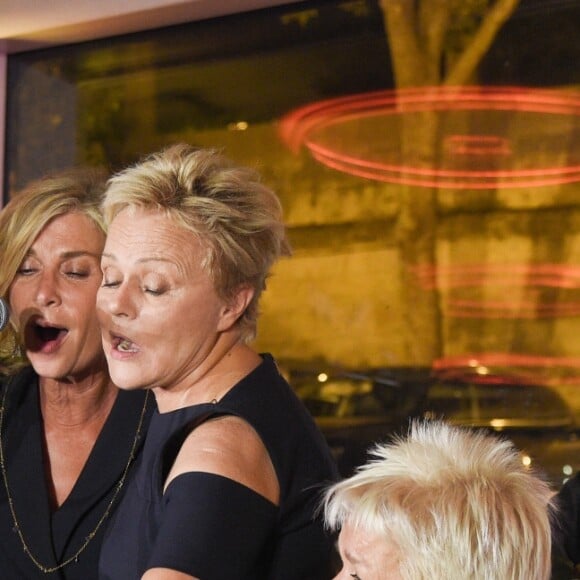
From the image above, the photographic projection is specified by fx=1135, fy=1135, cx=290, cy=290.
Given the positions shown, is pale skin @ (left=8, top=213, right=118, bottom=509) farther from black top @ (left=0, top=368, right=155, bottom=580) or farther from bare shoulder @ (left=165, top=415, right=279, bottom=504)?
bare shoulder @ (left=165, top=415, right=279, bottom=504)

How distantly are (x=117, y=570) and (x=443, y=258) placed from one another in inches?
64.0

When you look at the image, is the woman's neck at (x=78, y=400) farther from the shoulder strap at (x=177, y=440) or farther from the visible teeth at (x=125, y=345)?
the shoulder strap at (x=177, y=440)

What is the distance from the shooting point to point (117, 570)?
158 cm

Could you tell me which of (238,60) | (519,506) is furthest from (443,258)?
(519,506)

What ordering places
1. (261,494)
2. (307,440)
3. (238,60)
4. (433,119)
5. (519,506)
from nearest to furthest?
(519,506)
(261,494)
(307,440)
(433,119)
(238,60)

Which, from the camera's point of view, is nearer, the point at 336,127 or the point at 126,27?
the point at 336,127

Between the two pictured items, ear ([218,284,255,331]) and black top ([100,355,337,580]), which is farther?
ear ([218,284,255,331])

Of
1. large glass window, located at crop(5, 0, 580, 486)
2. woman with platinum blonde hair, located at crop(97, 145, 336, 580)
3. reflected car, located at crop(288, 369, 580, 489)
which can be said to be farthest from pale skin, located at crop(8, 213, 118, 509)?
reflected car, located at crop(288, 369, 580, 489)

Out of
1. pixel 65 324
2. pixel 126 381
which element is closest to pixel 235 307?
pixel 126 381

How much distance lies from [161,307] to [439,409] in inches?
61.9

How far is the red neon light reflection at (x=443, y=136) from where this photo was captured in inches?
111

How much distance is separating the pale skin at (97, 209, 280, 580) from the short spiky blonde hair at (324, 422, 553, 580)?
1.04 ft

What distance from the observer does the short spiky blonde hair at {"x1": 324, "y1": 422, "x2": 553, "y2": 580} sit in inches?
47.7

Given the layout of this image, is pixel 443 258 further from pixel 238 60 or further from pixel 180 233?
pixel 180 233
